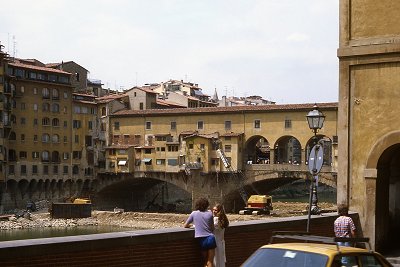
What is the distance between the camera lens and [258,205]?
2388 inches

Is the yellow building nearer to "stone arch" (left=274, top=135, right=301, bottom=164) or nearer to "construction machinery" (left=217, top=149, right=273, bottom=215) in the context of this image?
"construction machinery" (left=217, top=149, right=273, bottom=215)

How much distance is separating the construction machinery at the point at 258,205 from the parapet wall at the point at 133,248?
48.6m

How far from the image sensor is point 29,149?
68750mm

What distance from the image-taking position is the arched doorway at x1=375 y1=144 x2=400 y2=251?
43.3ft

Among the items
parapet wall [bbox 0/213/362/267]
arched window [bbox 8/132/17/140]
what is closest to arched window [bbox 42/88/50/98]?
arched window [bbox 8/132/17/140]

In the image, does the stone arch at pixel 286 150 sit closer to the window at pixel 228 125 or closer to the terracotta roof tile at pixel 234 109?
the terracotta roof tile at pixel 234 109

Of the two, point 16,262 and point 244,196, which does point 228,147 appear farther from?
point 16,262

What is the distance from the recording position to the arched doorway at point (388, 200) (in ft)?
43.3

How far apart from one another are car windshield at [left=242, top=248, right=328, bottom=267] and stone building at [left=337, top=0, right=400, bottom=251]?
6925 mm

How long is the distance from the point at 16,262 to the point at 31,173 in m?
63.5

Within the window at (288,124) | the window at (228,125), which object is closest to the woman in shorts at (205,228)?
the window at (288,124)

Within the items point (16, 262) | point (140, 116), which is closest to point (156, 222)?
point (140, 116)

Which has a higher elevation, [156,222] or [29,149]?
[29,149]

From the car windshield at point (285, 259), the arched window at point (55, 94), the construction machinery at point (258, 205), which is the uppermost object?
the arched window at point (55, 94)
